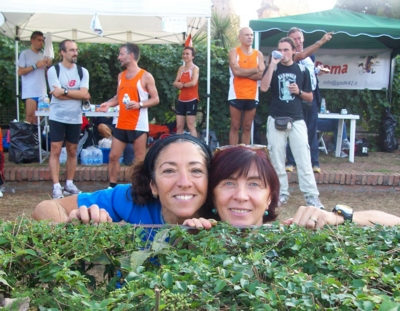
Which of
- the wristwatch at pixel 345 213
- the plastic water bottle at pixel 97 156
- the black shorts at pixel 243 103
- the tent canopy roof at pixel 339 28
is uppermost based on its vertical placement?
the tent canopy roof at pixel 339 28

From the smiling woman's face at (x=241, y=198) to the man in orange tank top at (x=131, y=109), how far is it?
3.90m

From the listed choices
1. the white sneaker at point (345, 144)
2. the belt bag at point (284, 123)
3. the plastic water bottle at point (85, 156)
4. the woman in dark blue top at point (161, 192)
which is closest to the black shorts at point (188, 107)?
the plastic water bottle at point (85, 156)

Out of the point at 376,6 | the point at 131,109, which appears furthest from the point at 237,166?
the point at 376,6

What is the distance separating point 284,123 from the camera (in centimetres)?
525

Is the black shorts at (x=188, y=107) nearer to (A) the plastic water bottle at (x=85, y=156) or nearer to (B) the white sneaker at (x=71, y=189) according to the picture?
(A) the plastic water bottle at (x=85, y=156)

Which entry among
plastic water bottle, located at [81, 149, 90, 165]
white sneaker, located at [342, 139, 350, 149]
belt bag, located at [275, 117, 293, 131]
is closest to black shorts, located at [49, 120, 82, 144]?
plastic water bottle, located at [81, 149, 90, 165]

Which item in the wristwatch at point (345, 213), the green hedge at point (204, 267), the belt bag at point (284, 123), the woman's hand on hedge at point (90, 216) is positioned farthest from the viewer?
the belt bag at point (284, 123)

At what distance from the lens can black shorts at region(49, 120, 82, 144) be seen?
575cm

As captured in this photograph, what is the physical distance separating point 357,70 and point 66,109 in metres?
6.35

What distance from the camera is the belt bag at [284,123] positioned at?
5250 millimetres

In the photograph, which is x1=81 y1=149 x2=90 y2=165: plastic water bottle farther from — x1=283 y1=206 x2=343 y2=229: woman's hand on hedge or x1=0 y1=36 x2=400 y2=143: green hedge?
x1=283 y1=206 x2=343 y2=229: woman's hand on hedge

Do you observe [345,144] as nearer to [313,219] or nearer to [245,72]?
[245,72]

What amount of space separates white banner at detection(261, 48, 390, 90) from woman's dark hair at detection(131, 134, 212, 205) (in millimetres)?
7543

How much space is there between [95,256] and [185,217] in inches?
25.4
